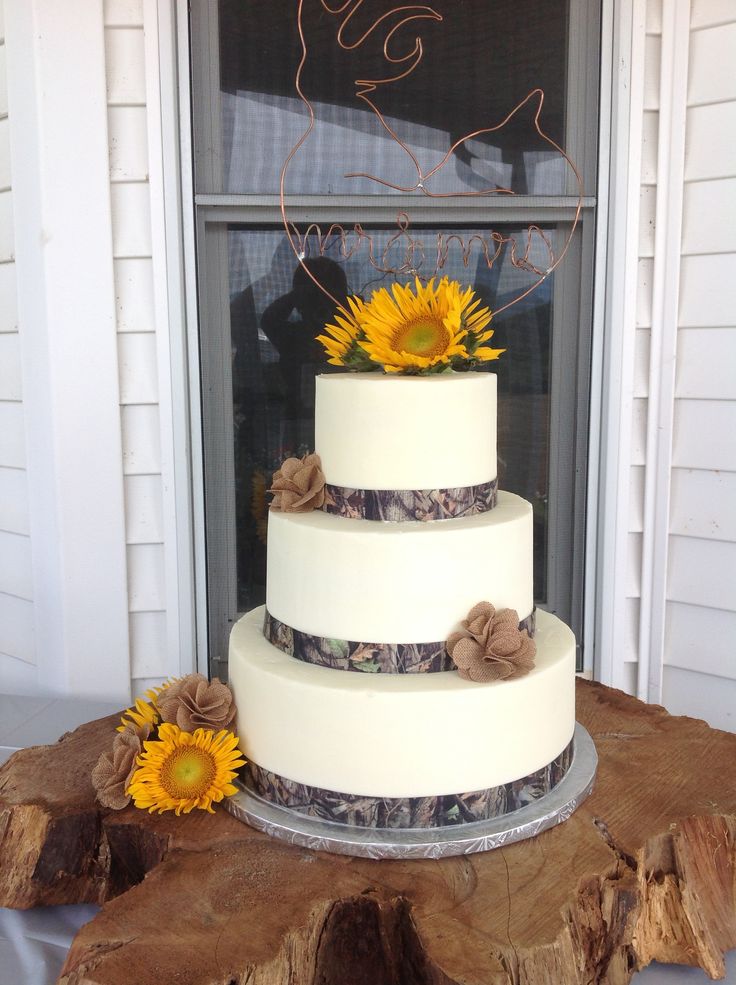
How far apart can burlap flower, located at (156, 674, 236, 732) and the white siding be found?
1.23 metres

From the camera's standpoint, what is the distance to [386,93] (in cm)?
217

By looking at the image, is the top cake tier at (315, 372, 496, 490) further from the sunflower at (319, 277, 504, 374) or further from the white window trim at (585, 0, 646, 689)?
the white window trim at (585, 0, 646, 689)

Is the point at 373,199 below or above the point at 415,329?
above

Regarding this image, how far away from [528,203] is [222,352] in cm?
81

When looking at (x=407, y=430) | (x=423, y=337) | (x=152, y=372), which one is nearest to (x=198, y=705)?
(x=407, y=430)

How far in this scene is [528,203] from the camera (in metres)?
2.21

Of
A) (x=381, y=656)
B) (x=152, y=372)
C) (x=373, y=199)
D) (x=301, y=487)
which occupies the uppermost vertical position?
(x=373, y=199)

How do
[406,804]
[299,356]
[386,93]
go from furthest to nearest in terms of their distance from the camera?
[299,356] → [386,93] → [406,804]

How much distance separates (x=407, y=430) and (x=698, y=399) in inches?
44.8

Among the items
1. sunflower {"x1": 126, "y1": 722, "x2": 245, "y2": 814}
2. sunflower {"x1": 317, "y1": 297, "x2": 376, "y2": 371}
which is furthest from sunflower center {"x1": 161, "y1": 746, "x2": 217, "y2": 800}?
sunflower {"x1": 317, "y1": 297, "x2": 376, "y2": 371}

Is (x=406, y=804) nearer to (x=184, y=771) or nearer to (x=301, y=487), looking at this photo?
(x=184, y=771)

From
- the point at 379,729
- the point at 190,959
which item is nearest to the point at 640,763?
the point at 379,729

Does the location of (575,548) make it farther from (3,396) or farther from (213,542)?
(3,396)

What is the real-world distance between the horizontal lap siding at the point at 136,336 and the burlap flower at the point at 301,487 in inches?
34.1
